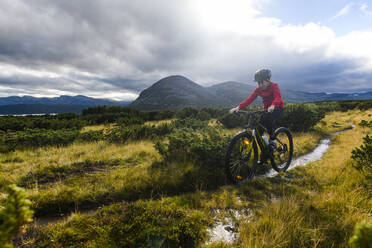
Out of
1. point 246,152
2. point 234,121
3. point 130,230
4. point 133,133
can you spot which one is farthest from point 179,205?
point 234,121

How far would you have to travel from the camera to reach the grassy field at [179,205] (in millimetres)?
2242

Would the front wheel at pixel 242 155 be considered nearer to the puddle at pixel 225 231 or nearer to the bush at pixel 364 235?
the puddle at pixel 225 231

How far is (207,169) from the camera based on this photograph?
4664mm

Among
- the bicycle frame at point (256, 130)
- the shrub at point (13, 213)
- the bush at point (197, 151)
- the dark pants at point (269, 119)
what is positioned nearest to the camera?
the shrub at point (13, 213)

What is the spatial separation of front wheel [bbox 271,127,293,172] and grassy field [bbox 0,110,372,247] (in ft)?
1.24

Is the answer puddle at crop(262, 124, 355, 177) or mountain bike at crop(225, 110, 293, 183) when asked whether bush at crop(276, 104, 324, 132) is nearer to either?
puddle at crop(262, 124, 355, 177)

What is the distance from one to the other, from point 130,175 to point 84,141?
6.23 m

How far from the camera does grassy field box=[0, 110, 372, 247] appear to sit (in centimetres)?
224

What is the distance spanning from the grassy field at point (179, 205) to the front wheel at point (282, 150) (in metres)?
0.38

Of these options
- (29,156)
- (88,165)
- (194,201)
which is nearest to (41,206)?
(88,165)

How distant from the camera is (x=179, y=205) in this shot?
321 centimetres

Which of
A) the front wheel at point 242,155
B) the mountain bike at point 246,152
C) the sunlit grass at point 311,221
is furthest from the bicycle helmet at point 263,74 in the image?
the sunlit grass at point 311,221

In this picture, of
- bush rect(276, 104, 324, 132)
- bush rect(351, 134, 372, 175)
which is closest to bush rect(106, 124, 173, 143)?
bush rect(351, 134, 372, 175)

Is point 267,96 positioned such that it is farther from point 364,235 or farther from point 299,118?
point 299,118
